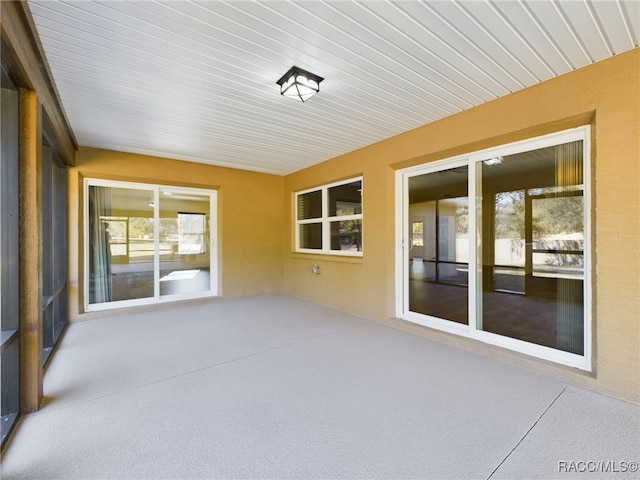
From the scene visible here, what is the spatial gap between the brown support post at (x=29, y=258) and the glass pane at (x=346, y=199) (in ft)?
11.8

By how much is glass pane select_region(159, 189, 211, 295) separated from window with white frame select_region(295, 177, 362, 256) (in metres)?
1.83

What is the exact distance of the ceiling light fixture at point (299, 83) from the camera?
221 centimetres

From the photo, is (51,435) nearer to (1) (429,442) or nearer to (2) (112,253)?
(1) (429,442)

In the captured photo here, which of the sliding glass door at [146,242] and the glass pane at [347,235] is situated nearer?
the sliding glass door at [146,242]

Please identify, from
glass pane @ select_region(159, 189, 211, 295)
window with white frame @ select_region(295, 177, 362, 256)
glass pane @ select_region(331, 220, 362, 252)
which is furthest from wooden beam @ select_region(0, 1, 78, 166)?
glass pane @ select_region(331, 220, 362, 252)

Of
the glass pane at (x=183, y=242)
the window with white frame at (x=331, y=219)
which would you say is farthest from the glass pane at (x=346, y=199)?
the glass pane at (x=183, y=242)

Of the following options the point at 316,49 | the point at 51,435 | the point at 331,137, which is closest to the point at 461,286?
the point at 331,137

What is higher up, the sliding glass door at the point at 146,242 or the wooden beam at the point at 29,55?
the wooden beam at the point at 29,55

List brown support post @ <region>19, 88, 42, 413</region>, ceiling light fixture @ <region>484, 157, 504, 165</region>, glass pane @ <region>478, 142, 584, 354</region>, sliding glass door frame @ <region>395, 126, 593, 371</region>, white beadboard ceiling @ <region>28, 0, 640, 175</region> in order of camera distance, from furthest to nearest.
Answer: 1. ceiling light fixture @ <region>484, 157, 504, 165</region>
2. glass pane @ <region>478, 142, 584, 354</region>
3. sliding glass door frame @ <region>395, 126, 593, 371</region>
4. brown support post @ <region>19, 88, 42, 413</region>
5. white beadboard ceiling @ <region>28, 0, 640, 175</region>

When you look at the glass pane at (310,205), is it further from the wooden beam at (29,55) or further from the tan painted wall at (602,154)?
the wooden beam at (29,55)

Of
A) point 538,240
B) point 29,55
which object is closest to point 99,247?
point 29,55

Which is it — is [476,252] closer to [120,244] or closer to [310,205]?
[310,205]

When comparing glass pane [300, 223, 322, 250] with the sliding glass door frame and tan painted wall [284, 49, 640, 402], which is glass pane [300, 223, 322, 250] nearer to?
the sliding glass door frame

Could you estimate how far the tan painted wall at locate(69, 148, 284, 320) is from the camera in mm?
4016
